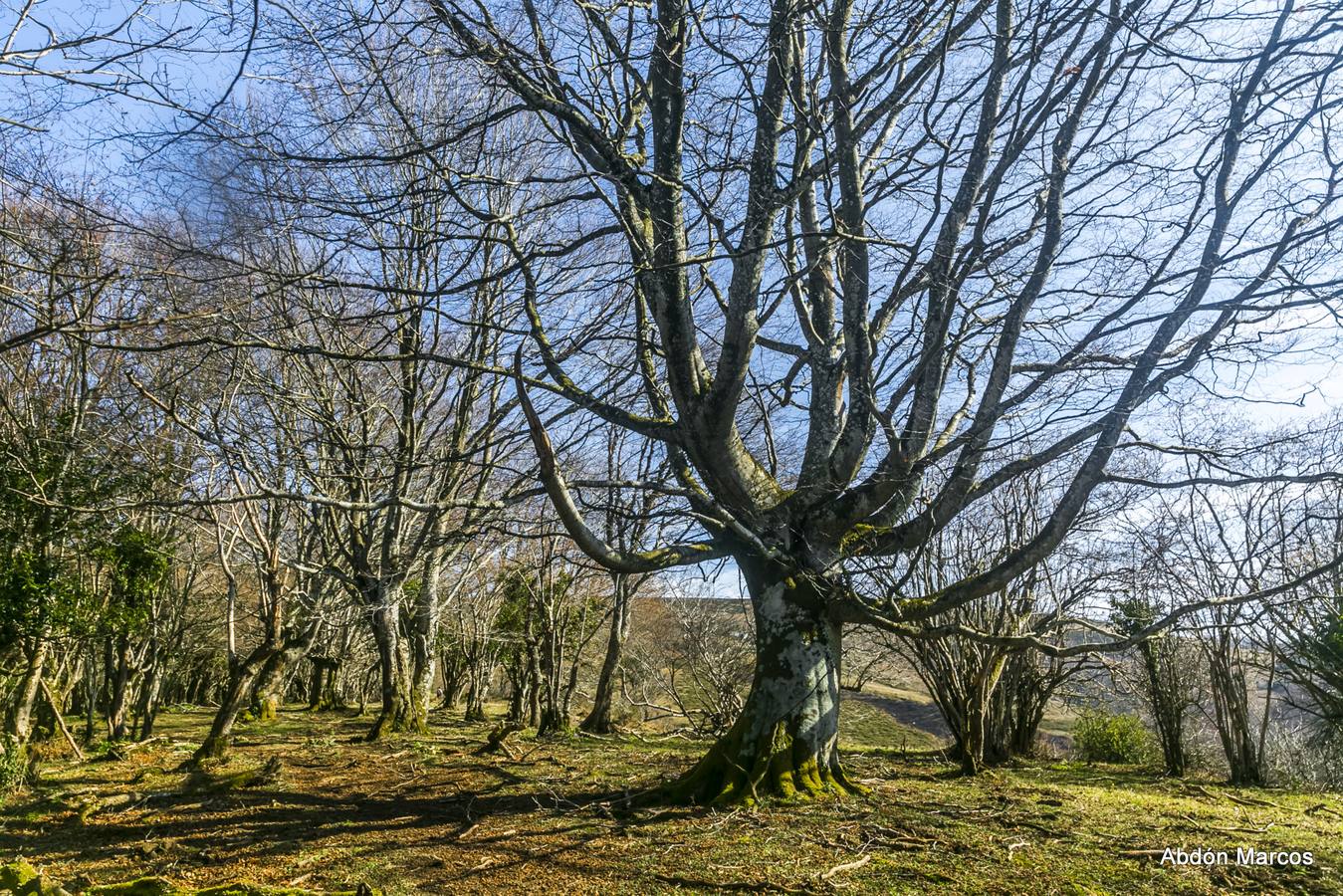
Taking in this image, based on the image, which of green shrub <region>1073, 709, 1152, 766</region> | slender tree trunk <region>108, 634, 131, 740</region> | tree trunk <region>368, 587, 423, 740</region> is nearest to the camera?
tree trunk <region>368, 587, 423, 740</region>

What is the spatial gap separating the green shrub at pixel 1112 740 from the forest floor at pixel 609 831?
Result: 177 inches

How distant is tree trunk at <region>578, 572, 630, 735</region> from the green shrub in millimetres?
8011

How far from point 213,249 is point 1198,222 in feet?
24.2

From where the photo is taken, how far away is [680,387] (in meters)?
5.53

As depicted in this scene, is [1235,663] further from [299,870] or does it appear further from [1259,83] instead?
[299,870]

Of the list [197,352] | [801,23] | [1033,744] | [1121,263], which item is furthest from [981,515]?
[197,352]

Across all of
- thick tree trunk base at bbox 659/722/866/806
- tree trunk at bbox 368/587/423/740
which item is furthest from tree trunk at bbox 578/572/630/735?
thick tree trunk base at bbox 659/722/866/806

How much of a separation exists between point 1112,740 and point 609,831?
435 inches

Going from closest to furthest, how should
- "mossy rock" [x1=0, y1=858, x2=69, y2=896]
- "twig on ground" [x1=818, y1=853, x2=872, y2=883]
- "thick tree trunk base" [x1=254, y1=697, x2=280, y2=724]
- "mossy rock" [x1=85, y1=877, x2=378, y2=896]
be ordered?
1. "mossy rock" [x1=0, y1=858, x2=69, y2=896]
2. "mossy rock" [x1=85, y1=877, x2=378, y2=896]
3. "twig on ground" [x1=818, y1=853, x2=872, y2=883]
4. "thick tree trunk base" [x1=254, y1=697, x2=280, y2=724]

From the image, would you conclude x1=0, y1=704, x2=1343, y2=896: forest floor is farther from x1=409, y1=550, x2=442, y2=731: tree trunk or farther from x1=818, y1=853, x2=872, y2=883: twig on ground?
x1=409, y1=550, x2=442, y2=731: tree trunk

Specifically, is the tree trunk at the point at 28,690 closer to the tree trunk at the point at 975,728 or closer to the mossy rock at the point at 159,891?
the mossy rock at the point at 159,891

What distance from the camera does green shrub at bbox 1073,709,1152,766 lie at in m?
12.2

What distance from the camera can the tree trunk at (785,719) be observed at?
535 cm

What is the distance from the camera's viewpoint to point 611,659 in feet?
37.9
